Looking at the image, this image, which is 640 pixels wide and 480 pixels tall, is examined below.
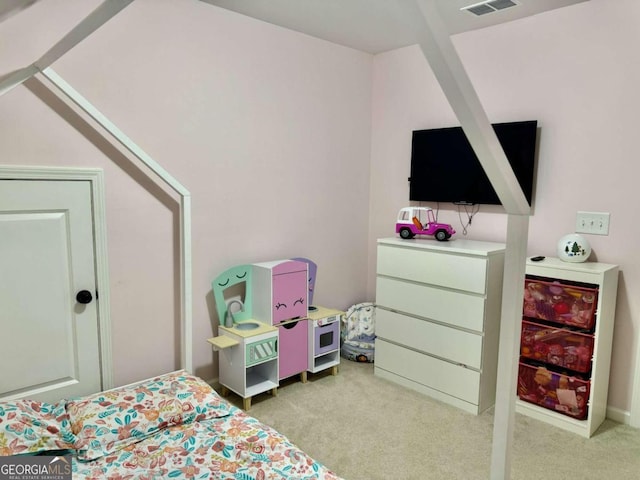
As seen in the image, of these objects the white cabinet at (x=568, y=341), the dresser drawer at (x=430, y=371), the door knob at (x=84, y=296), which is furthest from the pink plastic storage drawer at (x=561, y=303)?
the door knob at (x=84, y=296)

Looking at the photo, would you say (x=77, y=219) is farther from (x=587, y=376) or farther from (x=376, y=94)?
(x=587, y=376)

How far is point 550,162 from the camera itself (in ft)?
9.61

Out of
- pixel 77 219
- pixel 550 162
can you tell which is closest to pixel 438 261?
pixel 550 162

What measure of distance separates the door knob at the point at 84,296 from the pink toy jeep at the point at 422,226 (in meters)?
2.09

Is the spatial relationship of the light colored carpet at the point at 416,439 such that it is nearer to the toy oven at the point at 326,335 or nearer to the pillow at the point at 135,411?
the toy oven at the point at 326,335

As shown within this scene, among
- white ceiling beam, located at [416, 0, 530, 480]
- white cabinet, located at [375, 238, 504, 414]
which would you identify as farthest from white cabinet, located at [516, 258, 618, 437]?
white ceiling beam, located at [416, 0, 530, 480]

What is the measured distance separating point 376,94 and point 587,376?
261cm

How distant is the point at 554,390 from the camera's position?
270cm

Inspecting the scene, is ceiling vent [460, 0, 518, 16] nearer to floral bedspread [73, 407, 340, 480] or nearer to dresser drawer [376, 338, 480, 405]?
dresser drawer [376, 338, 480, 405]

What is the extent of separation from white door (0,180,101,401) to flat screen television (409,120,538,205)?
2.32 meters

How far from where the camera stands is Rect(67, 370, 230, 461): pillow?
201cm

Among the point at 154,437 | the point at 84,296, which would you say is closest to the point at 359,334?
the point at 154,437

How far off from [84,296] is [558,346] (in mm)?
2689

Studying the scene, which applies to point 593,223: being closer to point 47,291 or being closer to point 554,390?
point 554,390
